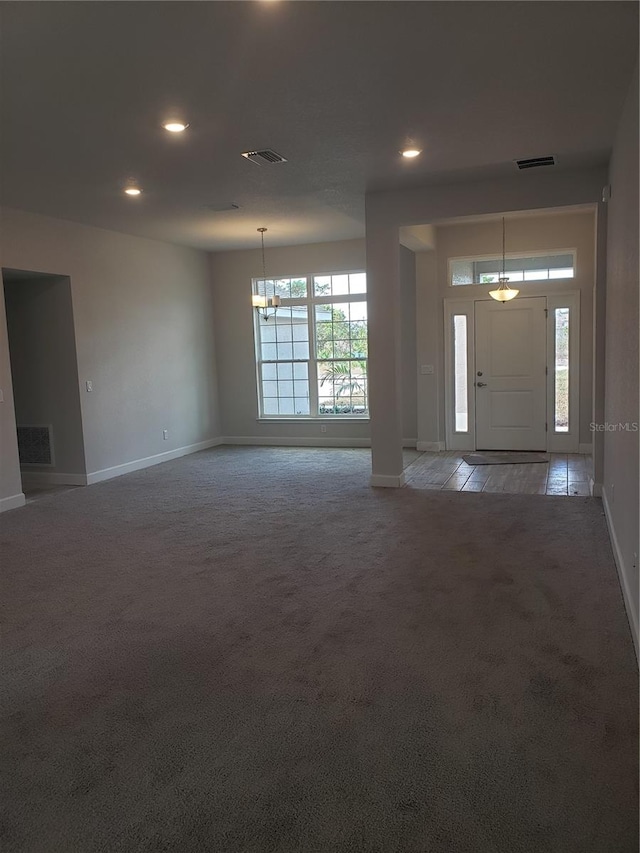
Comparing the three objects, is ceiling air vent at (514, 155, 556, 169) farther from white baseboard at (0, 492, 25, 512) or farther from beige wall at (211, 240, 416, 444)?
white baseboard at (0, 492, 25, 512)

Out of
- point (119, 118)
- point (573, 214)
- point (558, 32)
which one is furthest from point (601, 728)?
point (573, 214)

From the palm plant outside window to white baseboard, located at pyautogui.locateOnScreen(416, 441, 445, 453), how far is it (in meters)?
0.95

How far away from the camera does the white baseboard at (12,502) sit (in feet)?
18.9

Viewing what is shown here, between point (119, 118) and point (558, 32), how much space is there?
8.15ft

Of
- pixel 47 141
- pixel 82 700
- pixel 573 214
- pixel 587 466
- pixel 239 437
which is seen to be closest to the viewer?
pixel 82 700

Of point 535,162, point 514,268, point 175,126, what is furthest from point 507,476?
point 175,126

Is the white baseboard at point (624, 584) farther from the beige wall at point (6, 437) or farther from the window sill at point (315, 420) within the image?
the beige wall at point (6, 437)

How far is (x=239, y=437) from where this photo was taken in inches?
376

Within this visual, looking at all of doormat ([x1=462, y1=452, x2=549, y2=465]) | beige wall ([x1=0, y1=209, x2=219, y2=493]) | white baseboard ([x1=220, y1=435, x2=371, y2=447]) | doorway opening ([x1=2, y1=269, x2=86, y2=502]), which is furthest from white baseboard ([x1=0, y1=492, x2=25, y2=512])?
doormat ([x1=462, y1=452, x2=549, y2=465])

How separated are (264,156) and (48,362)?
12.1ft

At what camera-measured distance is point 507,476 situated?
257 inches

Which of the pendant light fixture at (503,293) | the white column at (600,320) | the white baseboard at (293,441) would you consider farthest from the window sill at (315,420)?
the white column at (600,320)

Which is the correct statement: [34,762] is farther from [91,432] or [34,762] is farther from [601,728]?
[91,432]

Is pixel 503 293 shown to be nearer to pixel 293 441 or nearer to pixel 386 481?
pixel 386 481
